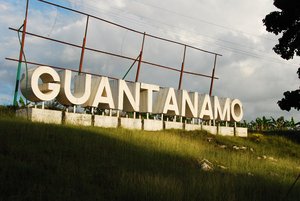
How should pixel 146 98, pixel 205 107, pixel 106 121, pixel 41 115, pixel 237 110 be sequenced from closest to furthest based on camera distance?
1. pixel 41 115
2. pixel 106 121
3. pixel 146 98
4. pixel 205 107
5. pixel 237 110

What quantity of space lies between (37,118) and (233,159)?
10607 millimetres

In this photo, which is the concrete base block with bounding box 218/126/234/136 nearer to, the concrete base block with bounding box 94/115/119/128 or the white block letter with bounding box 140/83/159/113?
the white block letter with bounding box 140/83/159/113

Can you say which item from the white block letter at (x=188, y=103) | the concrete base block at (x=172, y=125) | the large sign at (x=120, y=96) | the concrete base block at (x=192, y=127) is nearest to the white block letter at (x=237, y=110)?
the large sign at (x=120, y=96)

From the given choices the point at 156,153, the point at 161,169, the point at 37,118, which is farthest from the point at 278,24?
the point at 37,118

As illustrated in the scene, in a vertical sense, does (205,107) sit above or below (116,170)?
above

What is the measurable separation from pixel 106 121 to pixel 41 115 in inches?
169

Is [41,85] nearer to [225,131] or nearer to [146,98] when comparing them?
[146,98]

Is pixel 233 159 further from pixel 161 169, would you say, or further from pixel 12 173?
pixel 12 173

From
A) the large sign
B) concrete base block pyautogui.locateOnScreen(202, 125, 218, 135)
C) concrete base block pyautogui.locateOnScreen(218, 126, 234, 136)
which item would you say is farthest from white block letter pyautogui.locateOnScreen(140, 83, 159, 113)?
concrete base block pyautogui.locateOnScreen(218, 126, 234, 136)

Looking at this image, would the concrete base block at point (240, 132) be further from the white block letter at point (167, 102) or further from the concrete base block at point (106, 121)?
the concrete base block at point (106, 121)

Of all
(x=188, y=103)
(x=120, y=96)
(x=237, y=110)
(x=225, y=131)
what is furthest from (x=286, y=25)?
(x=237, y=110)

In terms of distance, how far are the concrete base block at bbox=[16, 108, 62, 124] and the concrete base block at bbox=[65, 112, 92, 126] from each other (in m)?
0.54

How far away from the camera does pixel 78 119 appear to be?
25.9m

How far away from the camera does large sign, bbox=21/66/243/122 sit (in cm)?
2462
